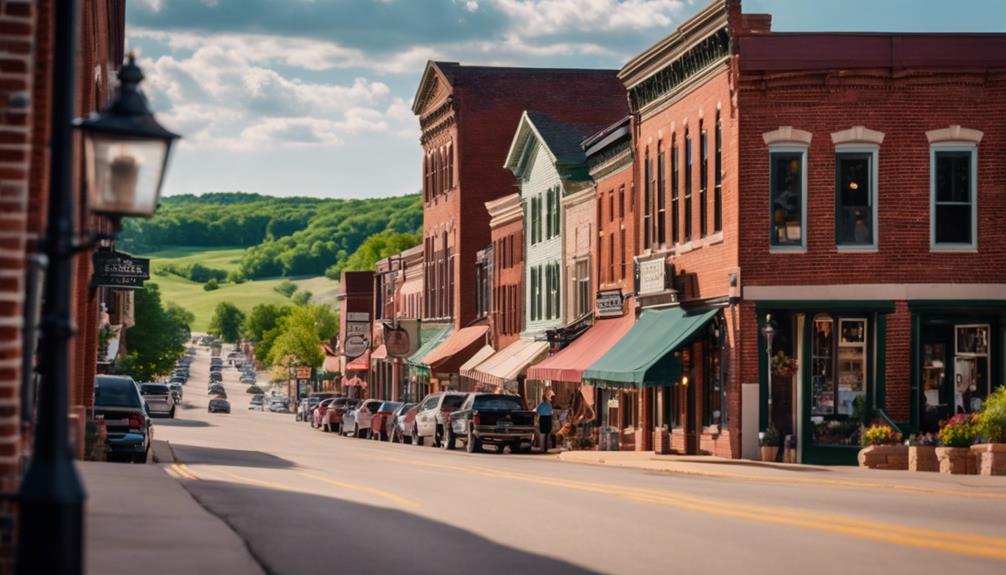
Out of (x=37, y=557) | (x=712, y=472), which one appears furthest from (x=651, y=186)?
(x=37, y=557)

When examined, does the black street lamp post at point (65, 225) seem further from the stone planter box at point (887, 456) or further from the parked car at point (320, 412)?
the parked car at point (320, 412)

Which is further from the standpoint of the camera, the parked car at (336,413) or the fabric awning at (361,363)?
the fabric awning at (361,363)

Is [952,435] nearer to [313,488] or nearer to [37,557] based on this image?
[313,488]

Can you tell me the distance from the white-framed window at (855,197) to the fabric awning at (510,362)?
23.4m

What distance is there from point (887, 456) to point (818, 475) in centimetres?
305

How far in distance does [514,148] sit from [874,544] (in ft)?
174

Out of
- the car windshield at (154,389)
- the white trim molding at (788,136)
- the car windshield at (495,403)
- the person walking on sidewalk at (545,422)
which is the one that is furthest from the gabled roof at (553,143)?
the car windshield at (154,389)

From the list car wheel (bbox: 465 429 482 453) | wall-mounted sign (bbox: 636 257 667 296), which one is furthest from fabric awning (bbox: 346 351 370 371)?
wall-mounted sign (bbox: 636 257 667 296)

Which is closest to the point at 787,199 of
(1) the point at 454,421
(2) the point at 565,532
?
(1) the point at 454,421

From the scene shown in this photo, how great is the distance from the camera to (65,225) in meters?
8.67

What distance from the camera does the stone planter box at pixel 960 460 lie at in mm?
31609

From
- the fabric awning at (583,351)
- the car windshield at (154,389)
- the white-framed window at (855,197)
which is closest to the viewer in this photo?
the white-framed window at (855,197)

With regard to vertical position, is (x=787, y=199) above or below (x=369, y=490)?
above

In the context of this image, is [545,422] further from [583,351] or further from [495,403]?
[495,403]
